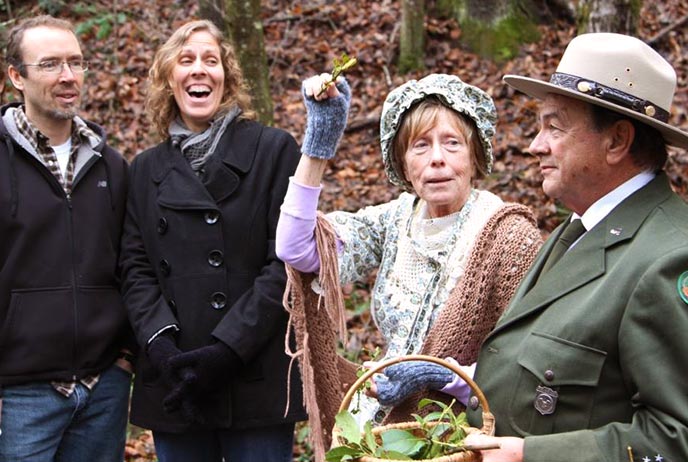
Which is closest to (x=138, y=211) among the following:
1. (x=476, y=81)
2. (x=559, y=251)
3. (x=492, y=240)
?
(x=492, y=240)

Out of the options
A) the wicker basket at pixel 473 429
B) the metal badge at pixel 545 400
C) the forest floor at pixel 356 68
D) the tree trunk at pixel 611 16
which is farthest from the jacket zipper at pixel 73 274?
the tree trunk at pixel 611 16

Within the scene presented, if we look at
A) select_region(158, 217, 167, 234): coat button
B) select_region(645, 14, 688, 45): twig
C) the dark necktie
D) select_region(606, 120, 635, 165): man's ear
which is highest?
select_region(645, 14, 688, 45): twig

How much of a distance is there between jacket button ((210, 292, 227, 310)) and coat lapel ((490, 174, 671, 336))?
1381 mm

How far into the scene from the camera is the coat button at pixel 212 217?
139 inches

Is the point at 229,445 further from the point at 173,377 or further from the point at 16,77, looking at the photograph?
the point at 16,77

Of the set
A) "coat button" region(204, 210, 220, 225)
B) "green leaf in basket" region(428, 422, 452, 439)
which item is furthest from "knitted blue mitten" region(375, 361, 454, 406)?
"coat button" region(204, 210, 220, 225)

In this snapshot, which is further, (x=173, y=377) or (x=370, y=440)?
(x=173, y=377)

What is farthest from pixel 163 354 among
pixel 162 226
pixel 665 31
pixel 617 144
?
pixel 665 31

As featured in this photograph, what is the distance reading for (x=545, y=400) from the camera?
231cm

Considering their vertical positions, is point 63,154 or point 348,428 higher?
point 63,154

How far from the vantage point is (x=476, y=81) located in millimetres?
8781

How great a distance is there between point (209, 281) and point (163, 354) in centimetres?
36

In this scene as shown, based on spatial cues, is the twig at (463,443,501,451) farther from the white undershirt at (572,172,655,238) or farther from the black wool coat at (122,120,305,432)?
the black wool coat at (122,120,305,432)

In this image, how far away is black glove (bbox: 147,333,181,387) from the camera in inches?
133
